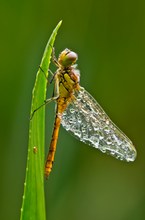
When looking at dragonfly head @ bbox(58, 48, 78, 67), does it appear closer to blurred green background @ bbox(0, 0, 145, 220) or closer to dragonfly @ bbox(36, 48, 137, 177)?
dragonfly @ bbox(36, 48, 137, 177)

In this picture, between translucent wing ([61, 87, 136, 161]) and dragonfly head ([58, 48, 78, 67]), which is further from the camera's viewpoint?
translucent wing ([61, 87, 136, 161])

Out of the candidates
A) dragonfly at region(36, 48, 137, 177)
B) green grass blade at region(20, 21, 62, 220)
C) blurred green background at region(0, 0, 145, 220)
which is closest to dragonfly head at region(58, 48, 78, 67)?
dragonfly at region(36, 48, 137, 177)

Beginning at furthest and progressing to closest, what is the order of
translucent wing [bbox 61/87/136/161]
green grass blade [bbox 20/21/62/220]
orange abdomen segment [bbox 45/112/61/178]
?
translucent wing [bbox 61/87/136/161]
orange abdomen segment [bbox 45/112/61/178]
green grass blade [bbox 20/21/62/220]

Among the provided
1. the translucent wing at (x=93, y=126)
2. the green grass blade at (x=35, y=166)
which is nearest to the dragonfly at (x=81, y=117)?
the translucent wing at (x=93, y=126)

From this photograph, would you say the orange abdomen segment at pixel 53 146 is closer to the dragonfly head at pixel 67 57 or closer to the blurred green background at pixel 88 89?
the blurred green background at pixel 88 89

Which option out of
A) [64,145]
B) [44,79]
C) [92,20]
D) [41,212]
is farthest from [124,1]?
[41,212]

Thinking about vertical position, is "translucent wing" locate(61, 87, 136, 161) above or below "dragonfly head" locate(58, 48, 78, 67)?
below
